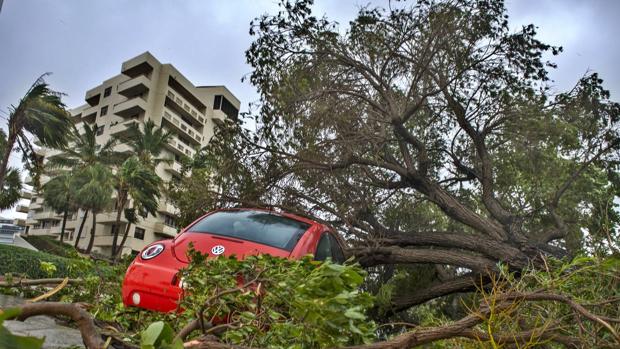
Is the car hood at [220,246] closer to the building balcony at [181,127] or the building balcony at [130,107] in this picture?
the building balcony at [130,107]

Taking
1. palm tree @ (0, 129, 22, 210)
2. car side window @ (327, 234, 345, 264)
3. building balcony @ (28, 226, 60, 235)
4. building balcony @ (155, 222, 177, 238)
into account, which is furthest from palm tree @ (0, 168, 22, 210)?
car side window @ (327, 234, 345, 264)

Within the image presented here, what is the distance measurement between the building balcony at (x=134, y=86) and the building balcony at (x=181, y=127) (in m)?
3.24

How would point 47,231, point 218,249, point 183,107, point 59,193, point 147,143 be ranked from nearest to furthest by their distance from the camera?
point 218,249 < point 147,143 < point 59,193 < point 183,107 < point 47,231

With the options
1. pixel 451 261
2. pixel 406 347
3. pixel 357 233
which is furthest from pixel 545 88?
pixel 406 347

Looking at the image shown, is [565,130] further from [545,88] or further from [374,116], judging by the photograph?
[374,116]

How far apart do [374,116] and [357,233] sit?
2822 mm

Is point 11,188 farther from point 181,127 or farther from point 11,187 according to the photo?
point 181,127

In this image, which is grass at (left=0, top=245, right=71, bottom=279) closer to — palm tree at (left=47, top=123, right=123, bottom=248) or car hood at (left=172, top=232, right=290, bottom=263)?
car hood at (left=172, top=232, right=290, bottom=263)

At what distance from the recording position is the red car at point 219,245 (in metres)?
3.49

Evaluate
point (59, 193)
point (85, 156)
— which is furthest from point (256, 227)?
point (59, 193)

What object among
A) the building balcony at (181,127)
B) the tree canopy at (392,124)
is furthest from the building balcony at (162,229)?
the tree canopy at (392,124)

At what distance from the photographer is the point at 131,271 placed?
3701 mm

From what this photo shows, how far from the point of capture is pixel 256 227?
15.1 feet

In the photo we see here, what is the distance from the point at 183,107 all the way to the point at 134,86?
5.87 meters
